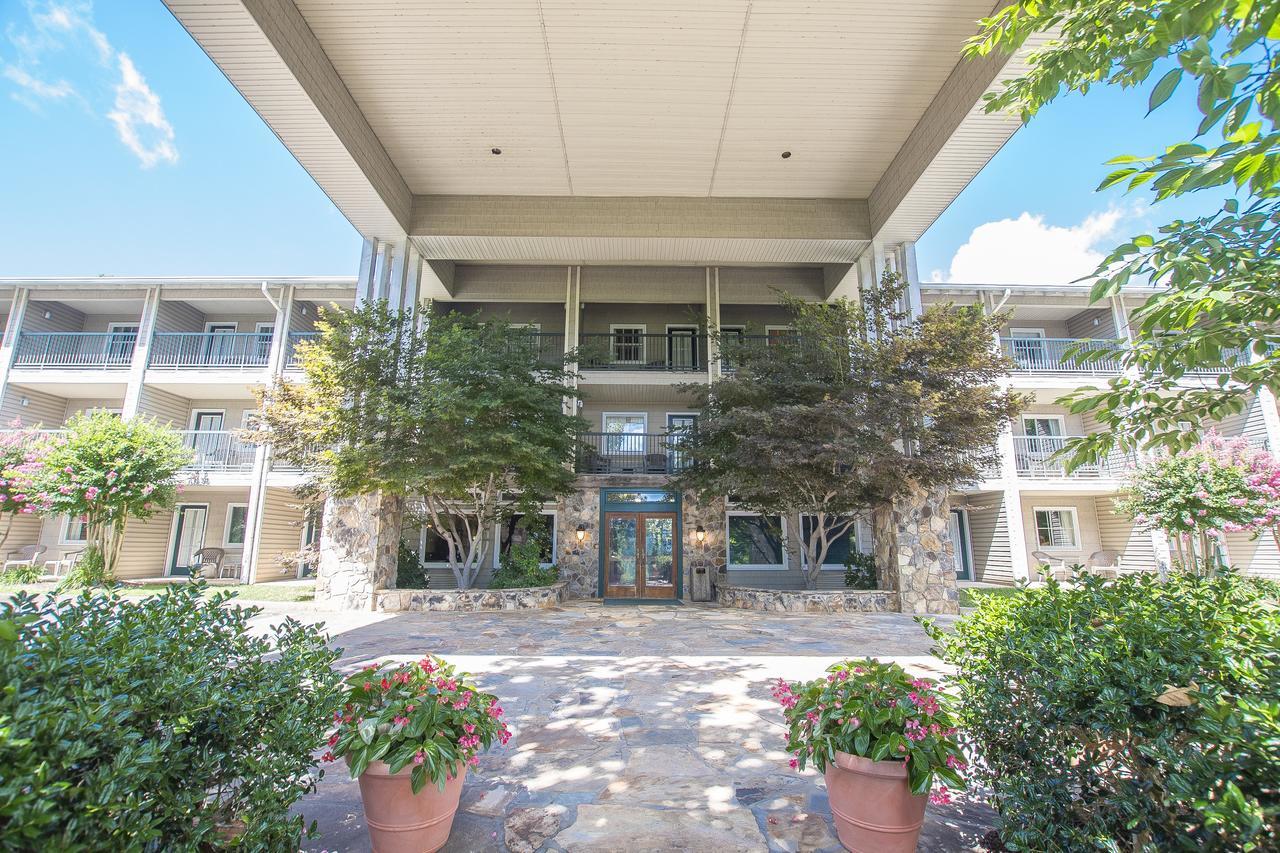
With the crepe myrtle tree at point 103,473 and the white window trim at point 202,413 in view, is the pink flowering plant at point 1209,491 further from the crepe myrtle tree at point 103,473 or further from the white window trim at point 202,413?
the white window trim at point 202,413

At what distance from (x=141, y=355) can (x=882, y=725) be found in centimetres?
1891

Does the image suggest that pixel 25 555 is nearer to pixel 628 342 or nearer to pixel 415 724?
pixel 628 342

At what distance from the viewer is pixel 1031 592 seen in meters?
2.87

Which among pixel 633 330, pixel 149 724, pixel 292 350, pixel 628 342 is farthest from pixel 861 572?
pixel 292 350

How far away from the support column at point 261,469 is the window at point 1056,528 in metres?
20.4

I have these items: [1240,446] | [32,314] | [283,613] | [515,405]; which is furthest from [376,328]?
[1240,446]

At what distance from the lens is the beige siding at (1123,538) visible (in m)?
14.6

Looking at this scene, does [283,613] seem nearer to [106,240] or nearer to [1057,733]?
[1057,733]

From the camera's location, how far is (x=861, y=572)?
12.1 m

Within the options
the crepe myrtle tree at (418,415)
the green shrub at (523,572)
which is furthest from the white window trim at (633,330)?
the green shrub at (523,572)

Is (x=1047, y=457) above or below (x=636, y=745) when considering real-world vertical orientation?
above

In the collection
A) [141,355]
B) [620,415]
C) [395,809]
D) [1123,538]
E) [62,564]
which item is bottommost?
[395,809]

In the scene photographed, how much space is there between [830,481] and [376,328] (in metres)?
8.65

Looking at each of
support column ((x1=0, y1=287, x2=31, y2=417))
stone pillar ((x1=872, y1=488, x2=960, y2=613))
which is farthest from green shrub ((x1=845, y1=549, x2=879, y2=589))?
support column ((x1=0, y1=287, x2=31, y2=417))
